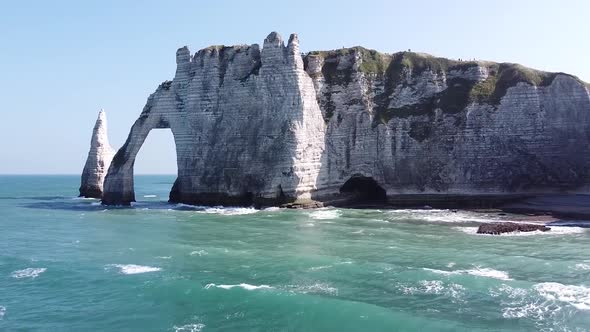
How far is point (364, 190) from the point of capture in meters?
60.2

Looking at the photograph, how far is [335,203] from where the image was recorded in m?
54.5

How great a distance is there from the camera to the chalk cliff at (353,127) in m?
51.9

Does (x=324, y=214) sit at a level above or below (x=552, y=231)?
above

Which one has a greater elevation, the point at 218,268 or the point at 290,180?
the point at 290,180

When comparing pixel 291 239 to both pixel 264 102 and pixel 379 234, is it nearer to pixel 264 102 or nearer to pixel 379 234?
pixel 379 234

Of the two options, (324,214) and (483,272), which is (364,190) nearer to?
(324,214)

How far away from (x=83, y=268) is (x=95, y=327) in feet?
28.0

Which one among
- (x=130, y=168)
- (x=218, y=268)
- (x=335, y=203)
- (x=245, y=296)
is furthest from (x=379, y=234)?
(x=130, y=168)

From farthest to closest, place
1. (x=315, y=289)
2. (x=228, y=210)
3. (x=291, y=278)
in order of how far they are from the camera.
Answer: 1. (x=228, y=210)
2. (x=291, y=278)
3. (x=315, y=289)

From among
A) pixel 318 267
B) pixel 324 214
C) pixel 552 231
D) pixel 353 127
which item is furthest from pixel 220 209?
pixel 552 231

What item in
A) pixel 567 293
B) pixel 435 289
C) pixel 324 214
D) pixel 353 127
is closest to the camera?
pixel 567 293

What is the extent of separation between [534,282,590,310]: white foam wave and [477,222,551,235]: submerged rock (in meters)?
13.9

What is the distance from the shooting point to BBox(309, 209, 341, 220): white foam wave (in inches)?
1711

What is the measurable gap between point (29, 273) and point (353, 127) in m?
38.8
